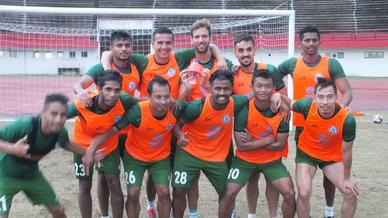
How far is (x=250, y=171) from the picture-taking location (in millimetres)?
4664

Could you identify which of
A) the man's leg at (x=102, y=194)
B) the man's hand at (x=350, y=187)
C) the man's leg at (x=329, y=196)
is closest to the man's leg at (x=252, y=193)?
the man's leg at (x=329, y=196)

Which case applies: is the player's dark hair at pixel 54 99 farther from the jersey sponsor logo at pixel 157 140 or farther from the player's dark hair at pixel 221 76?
the player's dark hair at pixel 221 76

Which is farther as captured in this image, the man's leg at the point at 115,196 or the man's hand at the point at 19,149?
the man's leg at the point at 115,196

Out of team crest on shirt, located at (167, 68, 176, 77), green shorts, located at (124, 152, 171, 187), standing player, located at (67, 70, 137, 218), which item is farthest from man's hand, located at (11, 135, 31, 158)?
team crest on shirt, located at (167, 68, 176, 77)

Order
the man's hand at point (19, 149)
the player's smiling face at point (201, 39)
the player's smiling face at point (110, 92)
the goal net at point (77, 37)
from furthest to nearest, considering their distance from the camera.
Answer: the goal net at point (77, 37) < the player's smiling face at point (201, 39) < the player's smiling face at point (110, 92) < the man's hand at point (19, 149)

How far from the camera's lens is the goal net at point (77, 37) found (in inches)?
391

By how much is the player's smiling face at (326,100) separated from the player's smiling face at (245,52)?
83cm

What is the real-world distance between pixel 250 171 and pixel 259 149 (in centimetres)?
26

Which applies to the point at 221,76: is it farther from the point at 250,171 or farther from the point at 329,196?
the point at 329,196

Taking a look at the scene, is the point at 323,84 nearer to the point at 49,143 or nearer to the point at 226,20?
the point at 49,143

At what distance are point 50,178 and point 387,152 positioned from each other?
6286 millimetres

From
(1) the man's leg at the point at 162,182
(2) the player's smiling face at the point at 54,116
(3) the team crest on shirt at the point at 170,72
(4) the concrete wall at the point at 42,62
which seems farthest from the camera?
(4) the concrete wall at the point at 42,62

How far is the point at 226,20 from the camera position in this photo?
15.5m

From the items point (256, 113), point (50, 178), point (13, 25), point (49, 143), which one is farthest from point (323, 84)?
point (13, 25)
